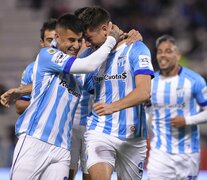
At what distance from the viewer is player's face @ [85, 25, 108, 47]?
6258 millimetres

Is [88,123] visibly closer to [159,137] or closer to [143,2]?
[159,137]

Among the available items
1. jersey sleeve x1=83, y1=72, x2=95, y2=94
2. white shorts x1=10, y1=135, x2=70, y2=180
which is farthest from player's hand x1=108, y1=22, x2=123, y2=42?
white shorts x1=10, y1=135, x2=70, y2=180

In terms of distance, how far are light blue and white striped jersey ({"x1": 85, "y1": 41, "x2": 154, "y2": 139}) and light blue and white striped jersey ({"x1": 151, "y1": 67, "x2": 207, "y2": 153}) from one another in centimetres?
186

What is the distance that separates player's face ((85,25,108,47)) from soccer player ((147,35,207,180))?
2209 mm

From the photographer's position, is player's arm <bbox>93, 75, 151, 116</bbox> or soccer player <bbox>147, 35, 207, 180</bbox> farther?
soccer player <bbox>147, 35, 207, 180</bbox>

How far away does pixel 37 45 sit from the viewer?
17.5 m

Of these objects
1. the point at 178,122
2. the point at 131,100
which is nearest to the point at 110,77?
the point at 131,100

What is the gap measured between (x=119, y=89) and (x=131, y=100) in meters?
0.59

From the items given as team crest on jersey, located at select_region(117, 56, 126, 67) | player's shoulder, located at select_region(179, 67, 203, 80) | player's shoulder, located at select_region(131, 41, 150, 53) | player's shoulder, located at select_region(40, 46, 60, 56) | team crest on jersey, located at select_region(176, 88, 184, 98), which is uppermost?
player's shoulder, located at select_region(131, 41, 150, 53)

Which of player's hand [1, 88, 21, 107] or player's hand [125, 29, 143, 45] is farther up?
player's hand [125, 29, 143, 45]

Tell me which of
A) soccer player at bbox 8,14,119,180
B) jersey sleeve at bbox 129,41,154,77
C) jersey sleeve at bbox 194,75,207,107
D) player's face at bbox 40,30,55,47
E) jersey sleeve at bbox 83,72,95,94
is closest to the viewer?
soccer player at bbox 8,14,119,180

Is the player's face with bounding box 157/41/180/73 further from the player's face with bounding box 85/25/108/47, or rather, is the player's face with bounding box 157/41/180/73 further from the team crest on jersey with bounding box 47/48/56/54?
the team crest on jersey with bounding box 47/48/56/54

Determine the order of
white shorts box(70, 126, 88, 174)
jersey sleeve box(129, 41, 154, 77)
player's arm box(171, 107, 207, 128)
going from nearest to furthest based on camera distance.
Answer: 1. jersey sleeve box(129, 41, 154, 77)
2. white shorts box(70, 126, 88, 174)
3. player's arm box(171, 107, 207, 128)

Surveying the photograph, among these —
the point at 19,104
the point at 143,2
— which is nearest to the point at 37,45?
the point at 143,2
